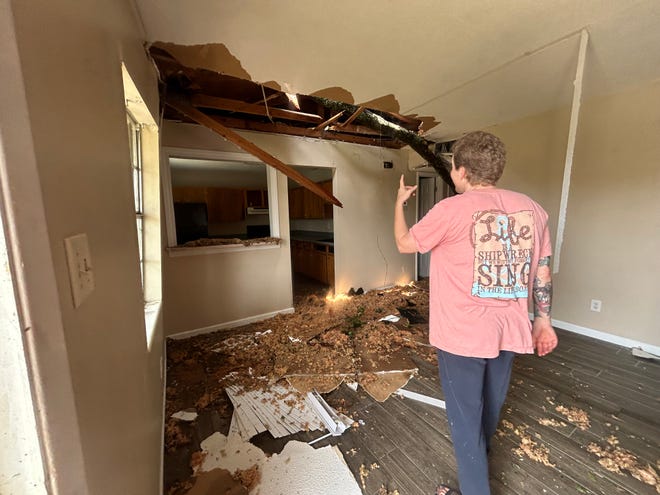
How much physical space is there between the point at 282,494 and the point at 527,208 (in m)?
1.78

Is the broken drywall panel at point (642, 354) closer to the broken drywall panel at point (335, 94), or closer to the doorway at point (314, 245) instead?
the doorway at point (314, 245)

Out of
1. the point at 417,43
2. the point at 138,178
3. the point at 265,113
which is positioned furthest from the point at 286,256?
the point at 417,43

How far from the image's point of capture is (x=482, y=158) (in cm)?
105

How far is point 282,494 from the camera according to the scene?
1342 mm

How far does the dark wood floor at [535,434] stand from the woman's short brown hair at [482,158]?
1.56 m

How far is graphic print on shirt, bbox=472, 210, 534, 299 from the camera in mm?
1024

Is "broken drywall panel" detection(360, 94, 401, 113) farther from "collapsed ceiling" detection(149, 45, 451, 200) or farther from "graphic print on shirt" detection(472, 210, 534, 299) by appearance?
"graphic print on shirt" detection(472, 210, 534, 299)

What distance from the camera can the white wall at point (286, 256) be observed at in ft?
9.95

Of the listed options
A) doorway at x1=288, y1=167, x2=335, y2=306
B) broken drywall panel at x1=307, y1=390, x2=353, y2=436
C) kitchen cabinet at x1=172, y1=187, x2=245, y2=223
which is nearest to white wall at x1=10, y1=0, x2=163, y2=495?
broken drywall panel at x1=307, y1=390, x2=353, y2=436

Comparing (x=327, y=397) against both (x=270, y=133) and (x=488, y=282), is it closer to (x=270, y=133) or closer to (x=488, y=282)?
(x=488, y=282)

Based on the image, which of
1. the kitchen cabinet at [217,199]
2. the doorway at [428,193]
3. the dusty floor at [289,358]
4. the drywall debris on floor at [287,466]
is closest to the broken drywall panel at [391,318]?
the dusty floor at [289,358]

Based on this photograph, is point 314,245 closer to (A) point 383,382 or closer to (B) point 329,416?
(A) point 383,382

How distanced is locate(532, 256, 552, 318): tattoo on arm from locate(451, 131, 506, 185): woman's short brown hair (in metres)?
0.47

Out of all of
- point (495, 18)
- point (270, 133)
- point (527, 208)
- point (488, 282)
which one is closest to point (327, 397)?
point (488, 282)
